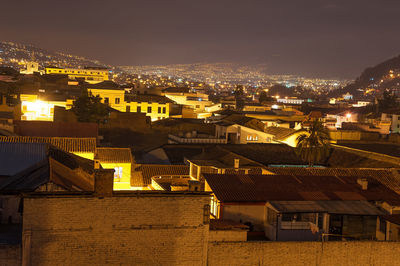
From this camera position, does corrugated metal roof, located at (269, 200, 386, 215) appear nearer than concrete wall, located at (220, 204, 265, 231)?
Yes

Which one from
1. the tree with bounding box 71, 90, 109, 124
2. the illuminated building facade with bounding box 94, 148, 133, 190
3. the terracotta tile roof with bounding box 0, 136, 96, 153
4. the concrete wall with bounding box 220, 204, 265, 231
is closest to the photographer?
the concrete wall with bounding box 220, 204, 265, 231

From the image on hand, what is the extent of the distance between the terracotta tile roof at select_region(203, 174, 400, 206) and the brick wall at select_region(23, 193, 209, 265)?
3.80 meters

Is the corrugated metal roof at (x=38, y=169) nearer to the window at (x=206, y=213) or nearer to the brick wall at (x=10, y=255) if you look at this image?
the brick wall at (x=10, y=255)

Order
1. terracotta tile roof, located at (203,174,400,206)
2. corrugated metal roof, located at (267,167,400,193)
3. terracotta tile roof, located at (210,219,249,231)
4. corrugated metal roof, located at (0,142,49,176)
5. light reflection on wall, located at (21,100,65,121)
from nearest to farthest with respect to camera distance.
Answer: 1. terracotta tile roof, located at (210,219,249,231)
2. terracotta tile roof, located at (203,174,400,206)
3. corrugated metal roof, located at (0,142,49,176)
4. corrugated metal roof, located at (267,167,400,193)
5. light reflection on wall, located at (21,100,65,121)

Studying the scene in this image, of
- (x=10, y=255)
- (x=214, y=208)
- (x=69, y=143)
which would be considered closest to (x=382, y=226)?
(x=214, y=208)

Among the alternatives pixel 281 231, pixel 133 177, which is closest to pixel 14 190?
pixel 281 231

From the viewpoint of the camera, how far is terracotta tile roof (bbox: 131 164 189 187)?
25891mm

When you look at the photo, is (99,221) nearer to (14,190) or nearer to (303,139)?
(14,190)

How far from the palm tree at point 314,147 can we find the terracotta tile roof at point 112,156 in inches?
477

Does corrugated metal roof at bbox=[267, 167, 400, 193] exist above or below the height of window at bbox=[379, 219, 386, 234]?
above

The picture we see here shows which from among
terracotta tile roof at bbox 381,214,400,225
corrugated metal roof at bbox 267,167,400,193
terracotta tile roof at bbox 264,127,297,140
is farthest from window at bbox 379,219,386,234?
terracotta tile roof at bbox 264,127,297,140

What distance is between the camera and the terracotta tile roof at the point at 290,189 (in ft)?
58.1

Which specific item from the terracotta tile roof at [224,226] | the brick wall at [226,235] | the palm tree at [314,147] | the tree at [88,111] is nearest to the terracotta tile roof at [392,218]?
the terracotta tile roof at [224,226]

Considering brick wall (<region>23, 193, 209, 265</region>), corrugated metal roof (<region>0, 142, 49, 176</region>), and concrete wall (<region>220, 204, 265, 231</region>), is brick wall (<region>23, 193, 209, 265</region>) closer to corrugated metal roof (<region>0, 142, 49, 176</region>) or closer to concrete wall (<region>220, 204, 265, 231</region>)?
concrete wall (<region>220, 204, 265, 231</region>)
